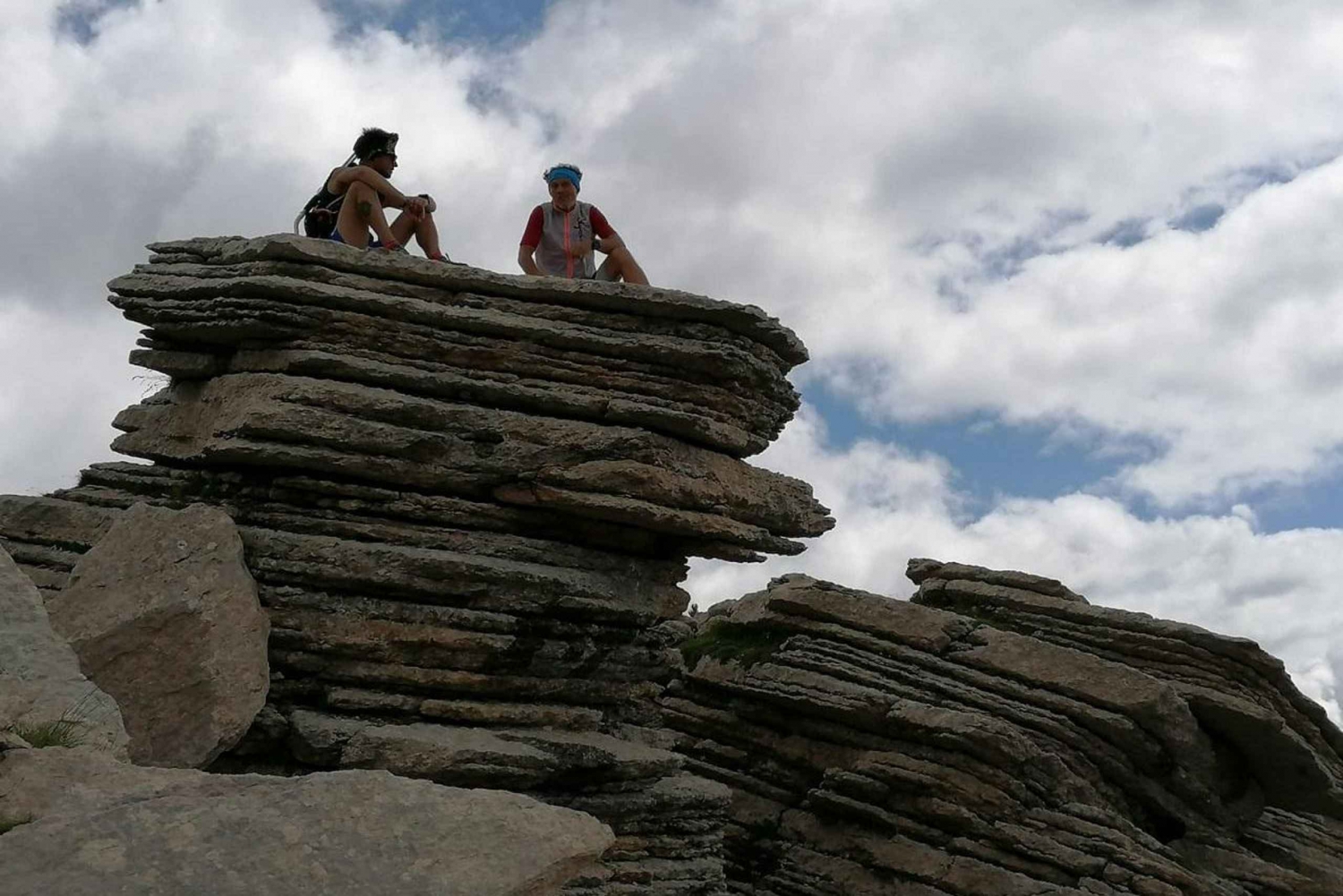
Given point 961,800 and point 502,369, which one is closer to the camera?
point 502,369

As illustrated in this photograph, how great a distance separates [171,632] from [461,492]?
341 cm

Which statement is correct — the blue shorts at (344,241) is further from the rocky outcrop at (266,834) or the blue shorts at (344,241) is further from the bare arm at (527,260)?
the rocky outcrop at (266,834)

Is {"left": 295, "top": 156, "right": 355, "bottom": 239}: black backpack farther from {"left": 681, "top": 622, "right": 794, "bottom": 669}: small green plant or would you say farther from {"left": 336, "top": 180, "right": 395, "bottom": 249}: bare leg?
{"left": 681, "top": 622, "right": 794, "bottom": 669}: small green plant

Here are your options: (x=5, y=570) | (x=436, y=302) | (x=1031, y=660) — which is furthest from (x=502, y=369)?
(x=1031, y=660)

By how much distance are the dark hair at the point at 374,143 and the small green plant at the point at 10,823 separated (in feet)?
34.5

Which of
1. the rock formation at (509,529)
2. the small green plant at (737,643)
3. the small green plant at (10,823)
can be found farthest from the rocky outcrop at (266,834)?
the small green plant at (737,643)

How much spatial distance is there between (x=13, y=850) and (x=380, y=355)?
8.49m

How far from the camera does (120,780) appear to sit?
700cm

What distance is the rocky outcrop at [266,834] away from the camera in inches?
237

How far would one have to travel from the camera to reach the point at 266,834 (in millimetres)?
6410

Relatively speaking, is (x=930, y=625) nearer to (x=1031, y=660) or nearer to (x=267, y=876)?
(x=1031, y=660)

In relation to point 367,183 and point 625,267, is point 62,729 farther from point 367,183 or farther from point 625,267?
point 625,267

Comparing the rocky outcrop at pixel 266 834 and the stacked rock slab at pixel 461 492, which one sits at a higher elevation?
the stacked rock slab at pixel 461 492

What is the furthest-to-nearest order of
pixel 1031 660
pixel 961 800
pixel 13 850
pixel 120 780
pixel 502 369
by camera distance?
pixel 1031 660 < pixel 961 800 < pixel 502 369 < pixel 120 780 < pixel 13 850
